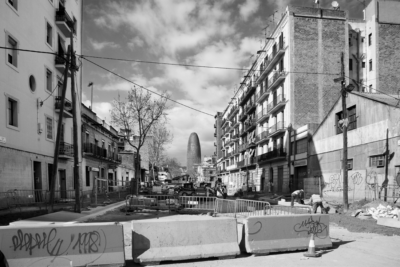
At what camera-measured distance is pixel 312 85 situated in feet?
116

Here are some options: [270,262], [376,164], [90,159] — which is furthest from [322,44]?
[270,262]

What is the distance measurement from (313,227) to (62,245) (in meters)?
5.69

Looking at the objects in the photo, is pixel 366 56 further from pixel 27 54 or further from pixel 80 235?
pixel 80 235

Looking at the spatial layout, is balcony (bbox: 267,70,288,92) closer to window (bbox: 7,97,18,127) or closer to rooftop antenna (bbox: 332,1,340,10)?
rooftop antenna (bbox: 332,1,340,10)

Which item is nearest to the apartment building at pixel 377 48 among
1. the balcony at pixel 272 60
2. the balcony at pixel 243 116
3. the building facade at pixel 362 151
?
the balcony at pixel 272 60

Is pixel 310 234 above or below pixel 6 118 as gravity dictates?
below

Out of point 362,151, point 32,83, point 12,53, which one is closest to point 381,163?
point 362,151

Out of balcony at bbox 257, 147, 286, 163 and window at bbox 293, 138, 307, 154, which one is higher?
window at bbox 293, 138, 307, 154

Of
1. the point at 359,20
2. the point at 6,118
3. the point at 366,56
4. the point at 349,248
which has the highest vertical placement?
the point at 359,20

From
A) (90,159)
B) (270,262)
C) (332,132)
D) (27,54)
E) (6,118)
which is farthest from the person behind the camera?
(90,159)

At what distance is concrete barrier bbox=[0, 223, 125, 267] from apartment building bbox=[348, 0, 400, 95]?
1370 inches

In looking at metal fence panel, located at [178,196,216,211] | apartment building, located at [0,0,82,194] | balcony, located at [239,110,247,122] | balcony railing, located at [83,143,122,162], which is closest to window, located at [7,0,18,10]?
apartment building, located at [0,0,82,194]

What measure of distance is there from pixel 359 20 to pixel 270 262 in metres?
39.0

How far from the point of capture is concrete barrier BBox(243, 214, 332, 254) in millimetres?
7551
